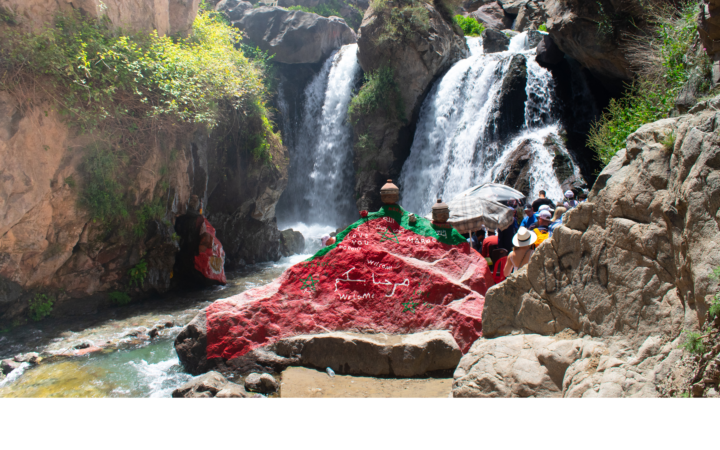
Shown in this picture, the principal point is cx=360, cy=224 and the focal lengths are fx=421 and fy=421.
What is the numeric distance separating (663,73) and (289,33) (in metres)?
16.5

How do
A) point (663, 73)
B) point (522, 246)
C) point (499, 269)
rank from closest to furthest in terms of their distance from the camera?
point (522, 246) < point (499, 269) < point (663, 73)

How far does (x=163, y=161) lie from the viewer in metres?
10.0

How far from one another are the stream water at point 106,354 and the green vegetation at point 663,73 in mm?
8431

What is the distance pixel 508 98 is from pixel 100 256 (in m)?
12.6

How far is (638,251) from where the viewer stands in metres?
2.79

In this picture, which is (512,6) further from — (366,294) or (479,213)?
(366,294)

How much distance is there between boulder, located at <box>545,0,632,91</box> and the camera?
38.9 feet

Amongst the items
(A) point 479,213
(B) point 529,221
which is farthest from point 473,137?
(A) point 479,213

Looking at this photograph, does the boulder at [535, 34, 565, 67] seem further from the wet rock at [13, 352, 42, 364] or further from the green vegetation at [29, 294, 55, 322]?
the wet rock at [13, 352, 42, 364]

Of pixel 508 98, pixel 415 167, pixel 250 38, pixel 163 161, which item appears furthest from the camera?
pixel 250 38

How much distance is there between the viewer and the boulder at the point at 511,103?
13656 mm

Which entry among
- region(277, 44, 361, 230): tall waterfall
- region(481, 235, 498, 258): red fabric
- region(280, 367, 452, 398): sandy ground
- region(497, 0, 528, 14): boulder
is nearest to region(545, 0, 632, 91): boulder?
region(481, 235, 498, 258): red fabric
